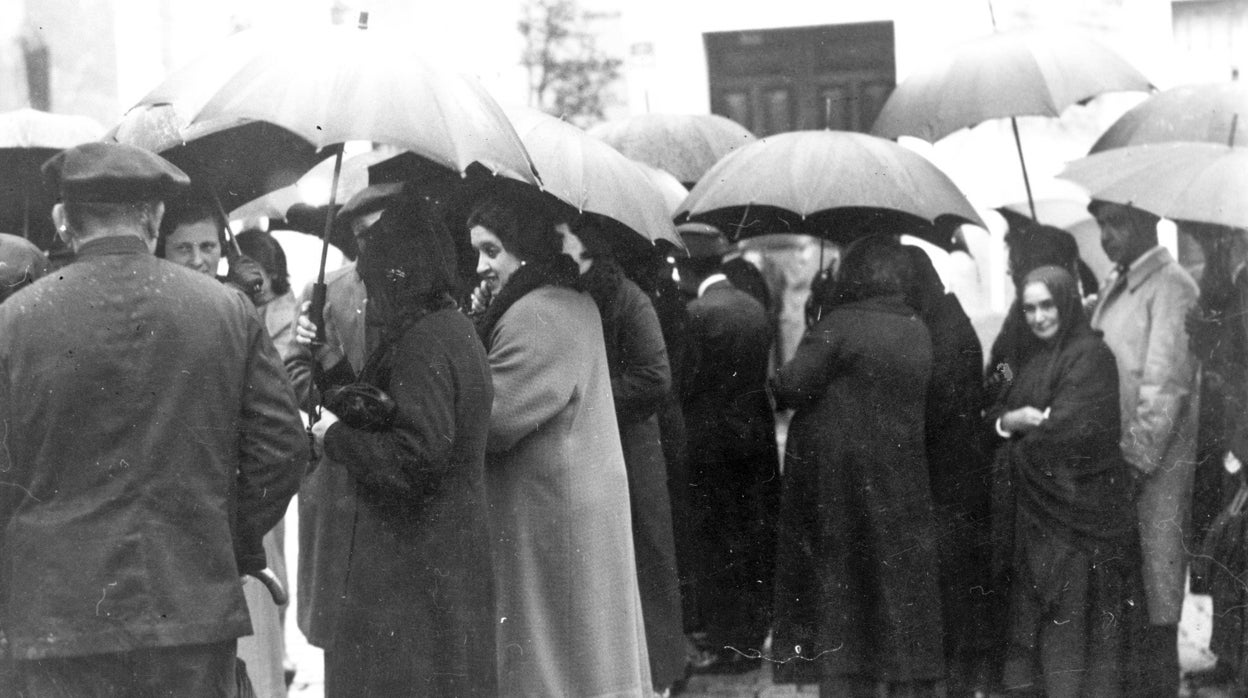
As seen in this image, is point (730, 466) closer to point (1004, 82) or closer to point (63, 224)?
point (1004, 82)

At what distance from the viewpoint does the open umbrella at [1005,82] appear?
6.27 meters

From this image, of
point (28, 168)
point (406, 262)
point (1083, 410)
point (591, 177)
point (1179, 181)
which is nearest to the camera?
point (406, 262)

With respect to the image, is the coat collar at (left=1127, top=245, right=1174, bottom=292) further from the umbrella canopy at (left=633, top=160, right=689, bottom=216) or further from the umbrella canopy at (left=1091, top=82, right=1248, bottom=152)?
the umbrella canopy at (left=633, top=160, right=689, bottom=216)

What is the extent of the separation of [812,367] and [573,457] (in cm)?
114

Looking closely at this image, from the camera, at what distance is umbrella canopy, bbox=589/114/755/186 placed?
698 centimetres

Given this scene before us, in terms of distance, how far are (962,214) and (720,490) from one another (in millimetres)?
1794

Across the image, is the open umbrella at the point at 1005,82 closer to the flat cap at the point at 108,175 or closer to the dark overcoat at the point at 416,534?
the dark overcoat at the point at 416,534

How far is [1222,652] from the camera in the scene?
19.6 feet

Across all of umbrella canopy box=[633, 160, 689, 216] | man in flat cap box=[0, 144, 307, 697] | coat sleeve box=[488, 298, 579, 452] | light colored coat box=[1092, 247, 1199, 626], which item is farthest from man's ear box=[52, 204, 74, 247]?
light colored coat box=[1092, 247, 1199, 626]

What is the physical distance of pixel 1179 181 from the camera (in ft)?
17.7

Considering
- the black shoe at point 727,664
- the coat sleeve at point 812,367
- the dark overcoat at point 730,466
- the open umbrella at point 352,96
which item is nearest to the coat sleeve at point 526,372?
the open umbrella at point 352,96

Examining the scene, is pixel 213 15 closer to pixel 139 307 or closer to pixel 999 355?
pixel 999 355

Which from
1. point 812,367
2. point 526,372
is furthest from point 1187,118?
point 526,372

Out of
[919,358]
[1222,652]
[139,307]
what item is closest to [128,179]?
[139,307]
